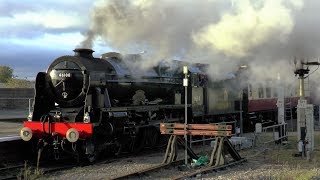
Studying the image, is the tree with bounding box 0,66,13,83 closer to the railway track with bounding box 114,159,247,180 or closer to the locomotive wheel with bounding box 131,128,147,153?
the locomotive wheel with bounding box 131,128,147,153

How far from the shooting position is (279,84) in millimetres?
18609

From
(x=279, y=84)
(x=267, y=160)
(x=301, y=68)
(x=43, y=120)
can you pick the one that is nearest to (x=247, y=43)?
(x=301, y=68)

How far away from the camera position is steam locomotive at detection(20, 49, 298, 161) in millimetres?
12539

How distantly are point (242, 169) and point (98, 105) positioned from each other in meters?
4.21

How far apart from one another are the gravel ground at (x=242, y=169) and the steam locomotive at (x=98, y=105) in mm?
790

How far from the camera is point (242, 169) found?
11.5 meters

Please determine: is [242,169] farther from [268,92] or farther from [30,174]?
[268,92]

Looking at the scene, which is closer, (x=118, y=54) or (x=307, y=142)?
(x=307, y=142)

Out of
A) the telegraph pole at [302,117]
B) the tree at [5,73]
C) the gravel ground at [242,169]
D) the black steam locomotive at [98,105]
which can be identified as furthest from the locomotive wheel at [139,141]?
the tree at [5,73]

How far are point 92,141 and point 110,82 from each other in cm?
191

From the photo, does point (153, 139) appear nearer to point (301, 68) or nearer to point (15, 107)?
point (301, 68)

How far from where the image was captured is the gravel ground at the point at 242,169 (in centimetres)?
1036

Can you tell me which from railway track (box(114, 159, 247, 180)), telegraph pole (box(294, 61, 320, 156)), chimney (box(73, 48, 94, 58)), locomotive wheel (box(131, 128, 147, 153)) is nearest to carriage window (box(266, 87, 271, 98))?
telegraph pole (box(294, 61, 320, 156))

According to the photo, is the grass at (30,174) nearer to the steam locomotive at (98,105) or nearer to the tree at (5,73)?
the steam locomotive at (98,105)
